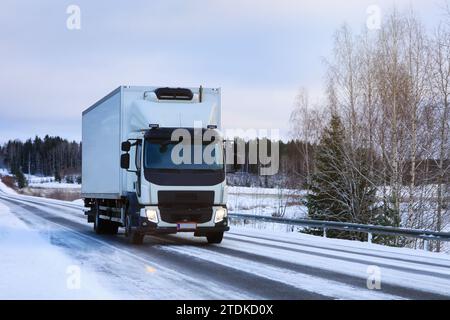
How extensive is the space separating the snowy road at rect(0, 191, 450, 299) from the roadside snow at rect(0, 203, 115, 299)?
17 mm

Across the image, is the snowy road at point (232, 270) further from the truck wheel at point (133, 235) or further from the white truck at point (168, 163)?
the white truck at point (168, 163)

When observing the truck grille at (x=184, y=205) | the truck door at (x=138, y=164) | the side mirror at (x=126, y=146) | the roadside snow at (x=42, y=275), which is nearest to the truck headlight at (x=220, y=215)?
the truck grille at (x=184, y=205)

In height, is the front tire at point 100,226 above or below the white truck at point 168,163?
below

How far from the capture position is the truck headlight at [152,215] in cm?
1479

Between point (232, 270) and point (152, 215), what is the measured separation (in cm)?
431

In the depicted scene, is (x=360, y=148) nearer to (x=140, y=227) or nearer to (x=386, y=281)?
(x=140, y=227)

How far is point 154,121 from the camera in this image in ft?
50.3

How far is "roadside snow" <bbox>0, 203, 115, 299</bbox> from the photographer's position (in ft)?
27.1

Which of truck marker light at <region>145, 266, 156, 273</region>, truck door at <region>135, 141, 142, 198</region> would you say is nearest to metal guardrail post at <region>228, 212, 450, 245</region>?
truck door at <region>135, 141, 142, 198</region>

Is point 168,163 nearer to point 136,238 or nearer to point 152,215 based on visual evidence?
point 152,215

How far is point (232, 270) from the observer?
11016 millimetres

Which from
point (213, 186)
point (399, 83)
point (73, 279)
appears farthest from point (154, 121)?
point (399, 83)

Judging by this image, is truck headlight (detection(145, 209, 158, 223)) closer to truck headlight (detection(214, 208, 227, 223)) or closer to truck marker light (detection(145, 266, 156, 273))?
truck headlight (detection(214, 208, 227, 223))
